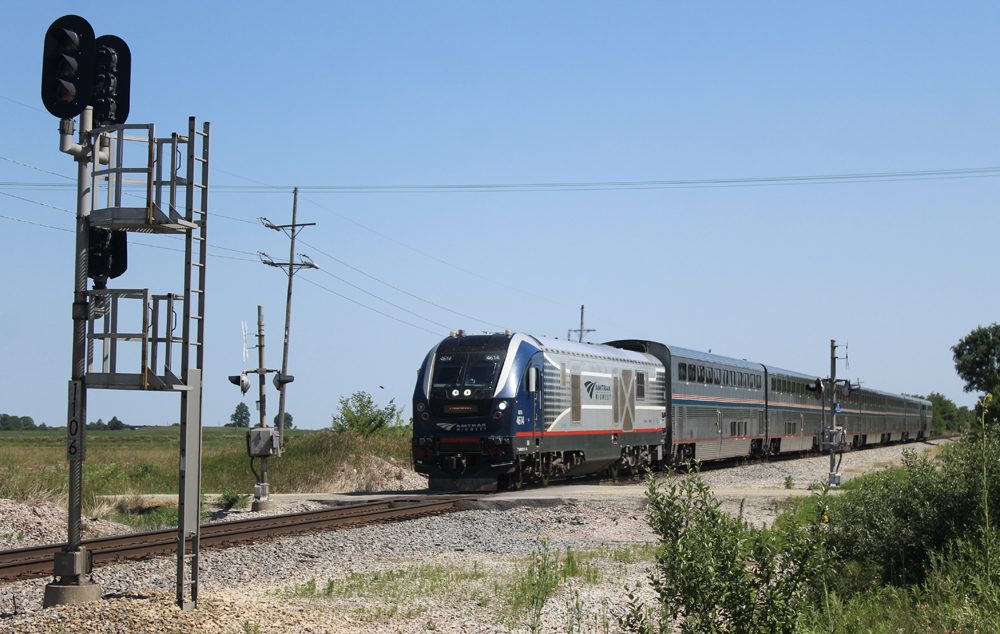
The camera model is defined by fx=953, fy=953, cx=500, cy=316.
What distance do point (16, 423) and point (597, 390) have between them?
16330 centimetres

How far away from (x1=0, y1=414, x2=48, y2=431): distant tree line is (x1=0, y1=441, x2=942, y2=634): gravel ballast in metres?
157

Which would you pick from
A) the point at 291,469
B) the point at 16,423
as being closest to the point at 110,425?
the point at 16,423

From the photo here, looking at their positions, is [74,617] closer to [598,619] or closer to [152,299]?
[152,299]

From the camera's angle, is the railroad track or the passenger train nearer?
the railroad track

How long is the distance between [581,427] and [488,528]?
7.97 meters

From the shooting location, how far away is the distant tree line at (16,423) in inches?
6176

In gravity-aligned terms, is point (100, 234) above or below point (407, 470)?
above

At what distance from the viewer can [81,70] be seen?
840cm

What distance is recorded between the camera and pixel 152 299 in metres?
8.09

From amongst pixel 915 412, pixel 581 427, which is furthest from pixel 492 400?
pixel 915 412

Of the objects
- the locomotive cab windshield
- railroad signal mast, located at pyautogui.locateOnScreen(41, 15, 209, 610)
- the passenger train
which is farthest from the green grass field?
railroad signal mast, located at pyautogui.locateOnScreen(41, 15, 209, 610)

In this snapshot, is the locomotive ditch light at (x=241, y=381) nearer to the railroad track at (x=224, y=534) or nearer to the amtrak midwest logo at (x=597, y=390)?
the railroad track at (x=224, y=534)

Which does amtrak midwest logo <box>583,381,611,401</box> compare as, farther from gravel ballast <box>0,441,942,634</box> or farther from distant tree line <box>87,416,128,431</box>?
distant tree line <box>87,416,128,431</box>

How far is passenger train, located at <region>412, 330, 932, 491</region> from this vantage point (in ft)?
68.8
